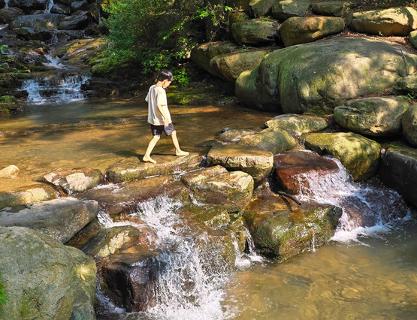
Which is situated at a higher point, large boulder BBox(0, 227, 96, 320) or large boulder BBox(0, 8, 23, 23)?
large boulder BBox(0, 8, 23, 23)

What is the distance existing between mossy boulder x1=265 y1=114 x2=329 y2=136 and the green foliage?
609 centimetres

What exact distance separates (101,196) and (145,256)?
169 cm

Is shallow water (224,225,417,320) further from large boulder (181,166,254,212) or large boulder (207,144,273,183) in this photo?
large boulder (207,144,273,183)

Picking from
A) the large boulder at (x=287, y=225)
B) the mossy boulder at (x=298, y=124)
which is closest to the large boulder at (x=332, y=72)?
the mossy boulder at (x=298, y=124)

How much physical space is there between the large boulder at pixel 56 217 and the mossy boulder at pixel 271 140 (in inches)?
138

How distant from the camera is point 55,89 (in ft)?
Result: 58.1

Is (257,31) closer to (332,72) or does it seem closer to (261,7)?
(261,7)

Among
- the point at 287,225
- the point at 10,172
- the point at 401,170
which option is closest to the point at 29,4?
the point at 10,172

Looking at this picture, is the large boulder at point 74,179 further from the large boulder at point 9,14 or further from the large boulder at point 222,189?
the large boulder at point 9,14

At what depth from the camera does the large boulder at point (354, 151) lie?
9031 millimetres

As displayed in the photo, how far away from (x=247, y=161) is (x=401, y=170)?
3039 mm

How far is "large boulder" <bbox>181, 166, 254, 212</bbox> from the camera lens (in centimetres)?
764

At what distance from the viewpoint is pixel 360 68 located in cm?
1113

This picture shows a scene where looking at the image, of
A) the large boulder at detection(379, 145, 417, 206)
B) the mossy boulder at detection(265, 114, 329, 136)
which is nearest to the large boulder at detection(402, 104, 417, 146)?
the large boulder at detection(379, 145, 417, 206)
